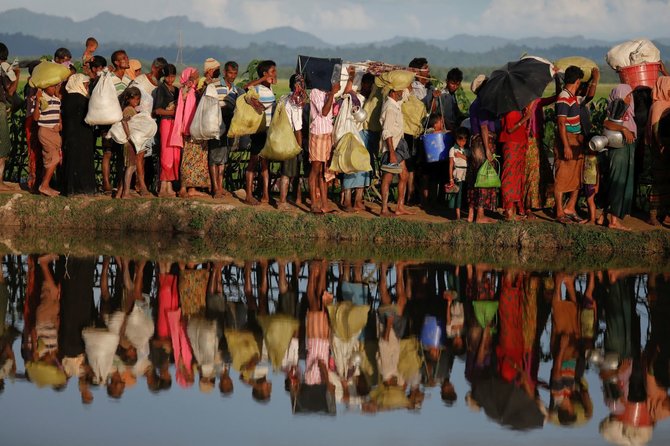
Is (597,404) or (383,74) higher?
(383,74)

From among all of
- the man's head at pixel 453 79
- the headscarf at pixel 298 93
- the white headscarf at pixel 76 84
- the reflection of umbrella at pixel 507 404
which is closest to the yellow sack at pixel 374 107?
the headscarf at pixel 298 93

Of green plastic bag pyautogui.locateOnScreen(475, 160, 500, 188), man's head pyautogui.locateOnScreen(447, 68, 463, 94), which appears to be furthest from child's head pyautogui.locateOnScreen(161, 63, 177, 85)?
green plastic bag pyautogui.locateOnScreen(475, 160, 500, 188)

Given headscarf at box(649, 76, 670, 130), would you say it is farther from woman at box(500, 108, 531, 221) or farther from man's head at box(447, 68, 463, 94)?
man's head at box(447, 68, 463, 94)

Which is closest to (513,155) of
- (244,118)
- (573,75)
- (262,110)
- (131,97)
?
(573,75)

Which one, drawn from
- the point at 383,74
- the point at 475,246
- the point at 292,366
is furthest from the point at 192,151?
the point at 292,366

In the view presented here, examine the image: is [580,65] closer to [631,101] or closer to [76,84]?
[631,101]

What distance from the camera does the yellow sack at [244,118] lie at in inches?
590

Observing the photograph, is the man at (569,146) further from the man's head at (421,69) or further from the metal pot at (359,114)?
the metal pot at (359,114)

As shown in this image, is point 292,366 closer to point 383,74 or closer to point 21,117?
point 383,74

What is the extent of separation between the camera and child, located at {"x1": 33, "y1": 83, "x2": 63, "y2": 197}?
15547 mm

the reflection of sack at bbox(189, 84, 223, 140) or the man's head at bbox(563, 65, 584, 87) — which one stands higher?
the man's head at bbox(563, 65, 584, 87)

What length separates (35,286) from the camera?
11.8 meters

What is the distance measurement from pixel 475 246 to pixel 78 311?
5.12m

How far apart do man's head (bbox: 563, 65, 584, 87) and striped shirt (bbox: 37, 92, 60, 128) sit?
5.93 meters
